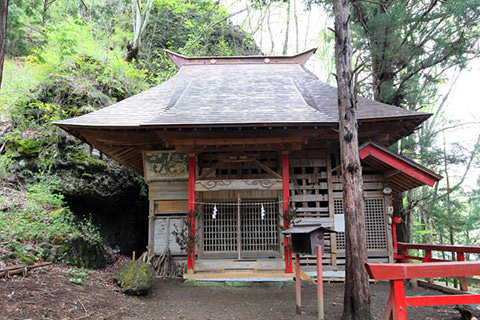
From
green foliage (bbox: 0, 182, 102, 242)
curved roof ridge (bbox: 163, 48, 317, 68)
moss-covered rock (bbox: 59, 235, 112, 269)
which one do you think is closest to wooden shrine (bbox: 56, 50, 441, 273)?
moss-covered rock (bbox: 59, 235, 112, 269)

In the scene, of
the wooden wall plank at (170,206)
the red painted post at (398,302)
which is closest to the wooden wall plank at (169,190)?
the wooden wall plank at (170,206)

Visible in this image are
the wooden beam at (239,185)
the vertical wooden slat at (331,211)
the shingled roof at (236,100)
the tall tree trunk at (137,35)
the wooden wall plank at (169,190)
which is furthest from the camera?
the tall tree trunk at (137,35)

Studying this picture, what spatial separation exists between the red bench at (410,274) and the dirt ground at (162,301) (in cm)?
189

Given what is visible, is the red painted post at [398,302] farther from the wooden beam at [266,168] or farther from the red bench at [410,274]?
the wooden beam at [266,168]

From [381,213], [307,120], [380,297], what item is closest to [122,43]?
[307,120]

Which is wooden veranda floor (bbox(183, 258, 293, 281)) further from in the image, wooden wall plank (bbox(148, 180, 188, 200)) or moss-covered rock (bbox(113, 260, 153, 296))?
wooden wall plank (bbox(148, 180, 188, 200))

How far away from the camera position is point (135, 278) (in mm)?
5734

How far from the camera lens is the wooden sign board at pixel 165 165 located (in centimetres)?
802

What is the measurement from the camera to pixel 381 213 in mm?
7668

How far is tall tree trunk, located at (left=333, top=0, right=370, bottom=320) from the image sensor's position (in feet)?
13.4

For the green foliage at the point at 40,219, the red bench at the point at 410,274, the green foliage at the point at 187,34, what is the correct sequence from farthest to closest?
Result: the green foliage at the point at 187,34 → the green foliage at the point at 40,219 → the red bench at the point at 410,274

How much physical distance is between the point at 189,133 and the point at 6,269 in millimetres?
4007

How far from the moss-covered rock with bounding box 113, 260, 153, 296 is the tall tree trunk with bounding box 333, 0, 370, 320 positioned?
367 cm

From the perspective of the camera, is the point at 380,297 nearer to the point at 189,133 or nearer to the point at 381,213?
the point at 381,213
